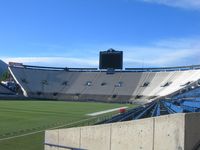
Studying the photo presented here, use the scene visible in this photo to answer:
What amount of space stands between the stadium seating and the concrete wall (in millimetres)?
79548

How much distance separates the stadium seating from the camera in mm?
95000

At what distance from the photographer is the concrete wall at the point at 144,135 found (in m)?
7.18

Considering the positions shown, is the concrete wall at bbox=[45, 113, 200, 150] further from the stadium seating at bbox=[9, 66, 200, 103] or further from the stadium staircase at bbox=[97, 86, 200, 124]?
the stadium seating at bbox=[9, 66, 200, 103]

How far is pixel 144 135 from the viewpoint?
814 centimetres

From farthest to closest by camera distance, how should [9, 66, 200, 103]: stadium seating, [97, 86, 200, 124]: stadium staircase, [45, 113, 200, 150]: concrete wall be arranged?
1. [9, 66, 200, 103]: stadium seating
2. [97, 86, 200, 124]: stadium staircase
3. [45, 113, 200, 150]: concrete wall

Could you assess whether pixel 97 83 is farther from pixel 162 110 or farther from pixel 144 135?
pixel 144 135

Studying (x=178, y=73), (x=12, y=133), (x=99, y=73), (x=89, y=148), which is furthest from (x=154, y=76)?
(x=89, y=148)

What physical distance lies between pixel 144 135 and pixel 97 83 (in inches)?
3807

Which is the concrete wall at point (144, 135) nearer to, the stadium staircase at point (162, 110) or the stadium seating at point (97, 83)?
the stadium staircase at point (162, 110)

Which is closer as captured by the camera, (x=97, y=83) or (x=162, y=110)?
(x=162, y=110)

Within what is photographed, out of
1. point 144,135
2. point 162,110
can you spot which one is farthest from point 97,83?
point 144,135

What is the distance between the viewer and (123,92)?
9788cm

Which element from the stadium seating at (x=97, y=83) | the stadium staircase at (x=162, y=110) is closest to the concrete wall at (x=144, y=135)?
the stadium staircase at (x=162, y=110)

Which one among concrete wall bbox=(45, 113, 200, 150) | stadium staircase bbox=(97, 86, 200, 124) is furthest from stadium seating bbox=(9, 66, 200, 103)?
concrete wall bbox=(45, 113, 200, 150)
